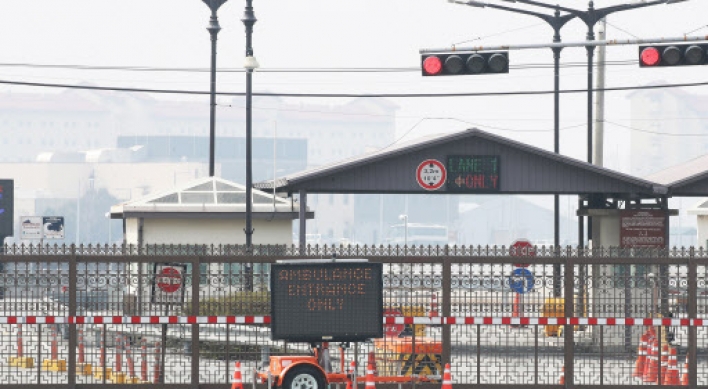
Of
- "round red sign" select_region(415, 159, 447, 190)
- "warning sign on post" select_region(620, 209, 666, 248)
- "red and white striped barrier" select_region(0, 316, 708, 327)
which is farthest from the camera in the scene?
"warning sign on post" select_region(620, 209, 666, 248)

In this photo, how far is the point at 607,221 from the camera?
37531 mm

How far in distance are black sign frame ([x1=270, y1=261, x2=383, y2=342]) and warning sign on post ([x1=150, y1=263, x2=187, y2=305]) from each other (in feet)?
6.04

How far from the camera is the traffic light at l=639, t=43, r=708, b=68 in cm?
2503

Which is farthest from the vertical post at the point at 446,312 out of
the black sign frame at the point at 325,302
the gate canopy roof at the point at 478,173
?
the gate canopy roof at the point at 478,173

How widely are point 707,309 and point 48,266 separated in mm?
10218

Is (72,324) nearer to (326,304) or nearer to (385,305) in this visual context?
(326,304)

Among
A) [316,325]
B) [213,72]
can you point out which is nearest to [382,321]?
[316,325]

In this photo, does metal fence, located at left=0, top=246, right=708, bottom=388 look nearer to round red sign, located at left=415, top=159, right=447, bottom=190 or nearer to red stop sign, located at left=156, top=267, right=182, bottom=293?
red stop sign, located at left=156, top=267, right=182, bottom=293

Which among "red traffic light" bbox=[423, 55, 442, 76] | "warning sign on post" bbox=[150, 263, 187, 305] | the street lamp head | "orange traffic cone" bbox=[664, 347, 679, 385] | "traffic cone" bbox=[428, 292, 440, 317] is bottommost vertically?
"orange traffic cone" bbox=[664, 347, 679, 385]

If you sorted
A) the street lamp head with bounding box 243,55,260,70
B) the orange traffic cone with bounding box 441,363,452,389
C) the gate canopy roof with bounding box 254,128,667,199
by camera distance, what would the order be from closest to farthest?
the orange traffic cone with bounding box 441,363,452,389 < the gate canopy roof with bounding box 254,128,667,199 < the street lamp head with bounding box 243,55,260,70

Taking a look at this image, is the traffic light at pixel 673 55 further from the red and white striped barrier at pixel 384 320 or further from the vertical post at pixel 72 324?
the vertical post at pixel 72 324

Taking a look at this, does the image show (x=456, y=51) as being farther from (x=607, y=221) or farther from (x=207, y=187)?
(x=207, y=187)

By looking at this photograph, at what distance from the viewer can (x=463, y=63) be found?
83.4 ft

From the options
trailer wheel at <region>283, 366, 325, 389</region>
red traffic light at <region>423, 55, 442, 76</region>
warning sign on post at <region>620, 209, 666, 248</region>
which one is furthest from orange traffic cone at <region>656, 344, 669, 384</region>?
warning sign on post at <region>620, 209, 666, 248</region>
